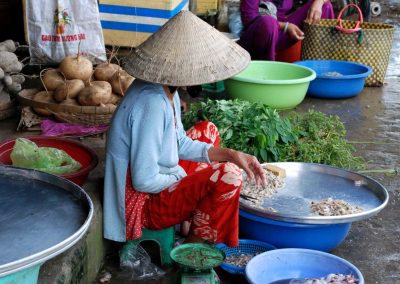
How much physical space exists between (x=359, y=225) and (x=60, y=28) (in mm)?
2657

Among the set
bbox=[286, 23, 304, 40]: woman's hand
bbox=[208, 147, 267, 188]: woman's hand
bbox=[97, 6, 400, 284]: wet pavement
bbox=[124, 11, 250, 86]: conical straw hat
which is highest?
bbox=[124, 11, 250, 86]: conical straw hat

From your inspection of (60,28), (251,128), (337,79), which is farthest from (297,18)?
(251,128)

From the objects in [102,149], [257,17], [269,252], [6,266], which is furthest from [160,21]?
[6,266]

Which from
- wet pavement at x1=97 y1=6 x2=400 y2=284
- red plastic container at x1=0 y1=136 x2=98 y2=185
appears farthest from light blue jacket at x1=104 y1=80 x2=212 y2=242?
wet pavement at x1=97 y1=6 x2=400 y2=284

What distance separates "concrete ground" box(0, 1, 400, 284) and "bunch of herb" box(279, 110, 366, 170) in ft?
0.71

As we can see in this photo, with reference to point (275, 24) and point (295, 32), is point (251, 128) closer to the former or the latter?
point (275, 24)

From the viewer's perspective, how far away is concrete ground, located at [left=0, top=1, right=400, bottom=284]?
2490mm

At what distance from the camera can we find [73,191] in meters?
2.01

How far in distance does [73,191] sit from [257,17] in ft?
11.5

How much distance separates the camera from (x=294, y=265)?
2684mm

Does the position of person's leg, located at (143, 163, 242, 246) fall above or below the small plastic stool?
above

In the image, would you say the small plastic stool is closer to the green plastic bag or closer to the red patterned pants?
the red patterned pants

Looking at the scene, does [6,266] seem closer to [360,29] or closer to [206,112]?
[206,112]

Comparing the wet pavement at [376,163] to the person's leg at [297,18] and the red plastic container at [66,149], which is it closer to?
the red plastic container at [66,149]
